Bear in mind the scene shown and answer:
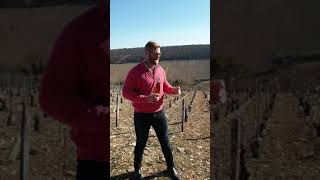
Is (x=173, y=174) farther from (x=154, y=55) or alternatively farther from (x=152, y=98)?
(x=154, y=55)

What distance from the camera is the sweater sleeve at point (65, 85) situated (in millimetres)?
1705

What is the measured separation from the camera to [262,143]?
19.6ft

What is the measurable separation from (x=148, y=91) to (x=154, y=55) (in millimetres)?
301

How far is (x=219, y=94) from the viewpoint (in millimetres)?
3795

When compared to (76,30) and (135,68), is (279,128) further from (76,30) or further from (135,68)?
(76,30)

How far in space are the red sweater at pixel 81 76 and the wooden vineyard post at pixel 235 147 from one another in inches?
63.7

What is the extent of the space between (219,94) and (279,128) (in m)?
4.68

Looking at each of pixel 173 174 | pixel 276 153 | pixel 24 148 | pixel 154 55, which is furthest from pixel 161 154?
pixel 24 148

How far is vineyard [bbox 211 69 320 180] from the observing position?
10.9 ft

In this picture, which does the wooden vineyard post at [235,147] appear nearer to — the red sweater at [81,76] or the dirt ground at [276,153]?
the dirt ground at [276,153]

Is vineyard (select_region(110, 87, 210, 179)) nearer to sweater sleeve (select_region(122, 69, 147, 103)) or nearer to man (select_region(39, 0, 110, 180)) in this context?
sweater sleeve (select_region(122, 69, 147, 103))

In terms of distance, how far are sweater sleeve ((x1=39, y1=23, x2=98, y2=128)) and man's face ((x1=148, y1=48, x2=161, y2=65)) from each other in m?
1.63

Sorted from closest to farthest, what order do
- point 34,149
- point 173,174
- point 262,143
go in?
point 173,174 → point 34,149 → point 262,143

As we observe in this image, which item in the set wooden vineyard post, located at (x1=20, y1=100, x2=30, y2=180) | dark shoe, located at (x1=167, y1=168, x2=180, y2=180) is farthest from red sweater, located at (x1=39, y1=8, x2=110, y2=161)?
dark shoe, located at (x1=167, y1=168, x2=180, y2=180)
